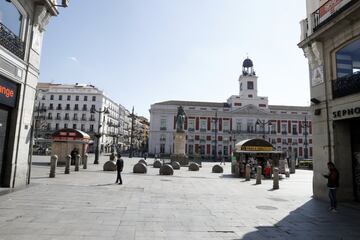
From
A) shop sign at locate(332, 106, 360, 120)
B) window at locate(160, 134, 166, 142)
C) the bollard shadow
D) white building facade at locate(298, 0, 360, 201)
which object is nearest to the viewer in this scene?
the bollard shadow

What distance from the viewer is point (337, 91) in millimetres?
12406

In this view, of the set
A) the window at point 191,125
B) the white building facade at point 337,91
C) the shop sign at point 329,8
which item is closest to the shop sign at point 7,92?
the white building facade at point 337,91

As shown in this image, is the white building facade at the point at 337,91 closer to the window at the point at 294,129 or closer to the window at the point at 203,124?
the window at the point at 203,124

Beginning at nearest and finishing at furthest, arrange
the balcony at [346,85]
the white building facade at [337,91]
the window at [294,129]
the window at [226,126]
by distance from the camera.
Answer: the balcony at [346,85], the white building facade at [337,91], the window at [226,126], the window at [294,129]

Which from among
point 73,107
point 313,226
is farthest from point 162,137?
point 313,226

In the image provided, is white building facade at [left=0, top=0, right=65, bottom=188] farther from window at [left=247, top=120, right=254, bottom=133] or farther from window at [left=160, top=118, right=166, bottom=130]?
window at [left=247, top=120, right=254, bottom=133]

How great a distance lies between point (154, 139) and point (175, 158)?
46.3 metres

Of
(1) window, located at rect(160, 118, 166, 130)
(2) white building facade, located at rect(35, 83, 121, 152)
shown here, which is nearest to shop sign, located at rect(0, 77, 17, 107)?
(1) window, located at rect(160, 118, 166, 130)

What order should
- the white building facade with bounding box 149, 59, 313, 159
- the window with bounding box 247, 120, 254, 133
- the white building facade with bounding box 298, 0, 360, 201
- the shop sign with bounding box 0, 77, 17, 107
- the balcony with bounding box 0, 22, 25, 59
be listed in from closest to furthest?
the balcony with bounding box 0, 22, 25, 59, the shop sign with bounding box 0, 77, 17, 107, the white building facade with bounding box 298, 0, 360, 201, the white building facade with bounding box 149, 59, 313, 159, the window with bounding box 247, 120, 254, 133

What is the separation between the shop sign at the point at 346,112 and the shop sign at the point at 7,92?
13.5m

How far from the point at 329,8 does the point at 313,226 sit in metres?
9.51

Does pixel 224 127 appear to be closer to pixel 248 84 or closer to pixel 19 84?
pixel 248 84

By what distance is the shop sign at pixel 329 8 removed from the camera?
11870 millimetres

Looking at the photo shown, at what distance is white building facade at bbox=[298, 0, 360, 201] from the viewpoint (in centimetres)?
1153
